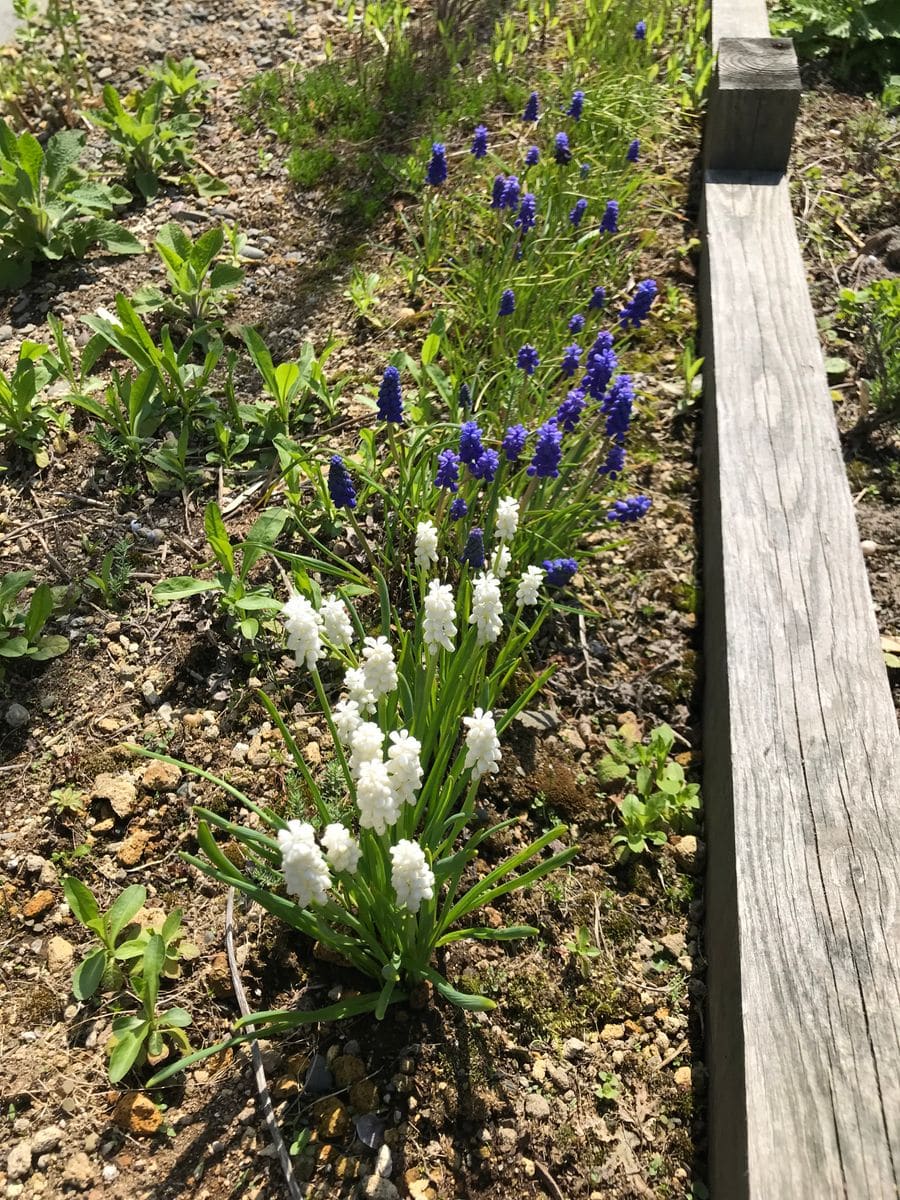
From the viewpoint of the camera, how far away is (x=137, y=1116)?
168 centimetres

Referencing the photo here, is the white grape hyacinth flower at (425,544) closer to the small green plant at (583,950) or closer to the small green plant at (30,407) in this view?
the small green plant at (583,950)

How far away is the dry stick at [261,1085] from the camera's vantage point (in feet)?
5.31

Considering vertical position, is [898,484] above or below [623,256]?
below

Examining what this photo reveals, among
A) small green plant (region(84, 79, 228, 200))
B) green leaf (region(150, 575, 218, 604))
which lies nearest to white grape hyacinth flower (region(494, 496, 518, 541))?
green leaf (region(150, 575, 218, 604))

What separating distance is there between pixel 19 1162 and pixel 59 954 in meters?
0.37

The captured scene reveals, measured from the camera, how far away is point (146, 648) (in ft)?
7.84

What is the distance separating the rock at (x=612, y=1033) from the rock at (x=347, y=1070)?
484mm

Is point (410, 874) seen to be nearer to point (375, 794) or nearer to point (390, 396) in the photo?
point (375, 794)

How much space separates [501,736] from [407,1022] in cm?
70

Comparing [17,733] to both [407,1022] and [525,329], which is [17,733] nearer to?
[407,1022]

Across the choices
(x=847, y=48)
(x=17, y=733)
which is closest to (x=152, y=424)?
(x=17, y=733)

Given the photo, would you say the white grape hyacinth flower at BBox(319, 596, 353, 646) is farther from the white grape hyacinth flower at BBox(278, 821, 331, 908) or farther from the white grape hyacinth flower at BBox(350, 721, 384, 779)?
the white grape hyacinth flower at BBox(278, 821, 331, 908)

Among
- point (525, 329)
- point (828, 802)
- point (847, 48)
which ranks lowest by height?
point (828, 802)

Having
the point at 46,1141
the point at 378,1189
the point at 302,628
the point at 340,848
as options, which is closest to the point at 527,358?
the point at 302,628
